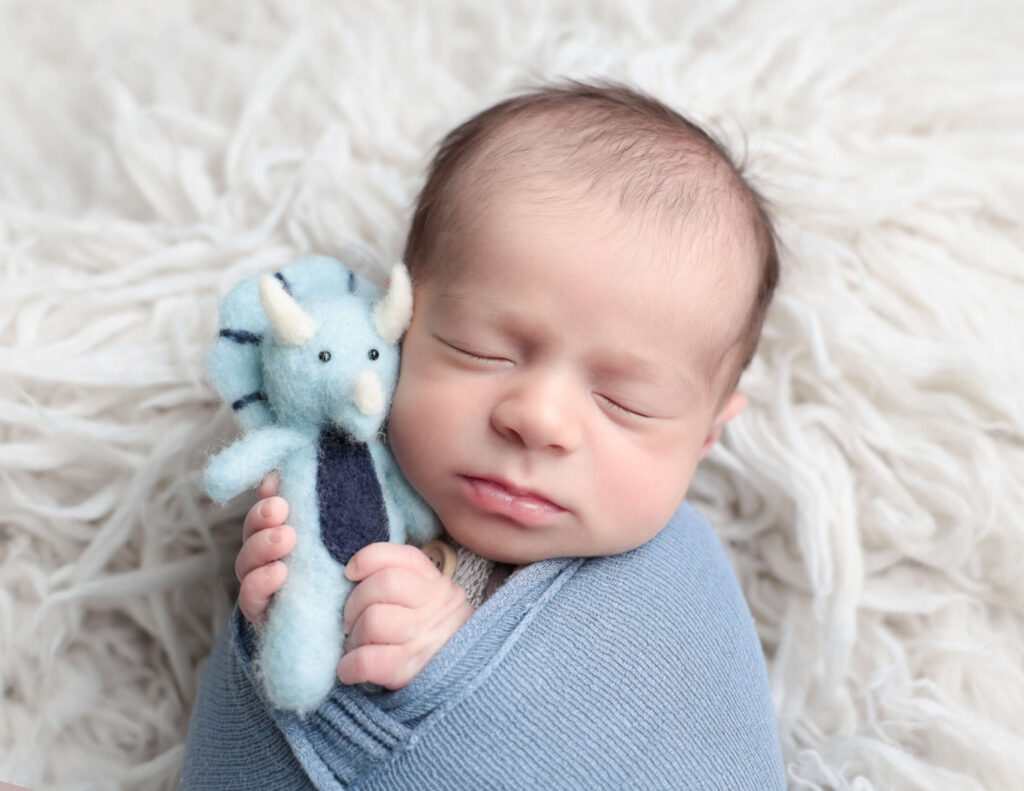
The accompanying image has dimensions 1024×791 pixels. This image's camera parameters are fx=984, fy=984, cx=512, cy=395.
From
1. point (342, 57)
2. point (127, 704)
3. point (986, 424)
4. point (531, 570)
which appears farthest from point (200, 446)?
point (986, 424)

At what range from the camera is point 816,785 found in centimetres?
96

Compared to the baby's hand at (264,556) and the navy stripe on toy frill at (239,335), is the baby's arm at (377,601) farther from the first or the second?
the navy stripe on toy frill at (239,335)

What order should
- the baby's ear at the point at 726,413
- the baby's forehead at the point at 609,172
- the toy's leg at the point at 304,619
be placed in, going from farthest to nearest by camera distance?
the baby's ear at the point at 726,413
the baby's forehead at the point at 609,172
the toy's leg at the point at 304,619

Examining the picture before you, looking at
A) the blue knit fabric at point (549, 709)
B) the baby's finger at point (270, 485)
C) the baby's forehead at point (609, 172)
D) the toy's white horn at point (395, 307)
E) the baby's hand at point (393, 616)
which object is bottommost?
the blue knit fabric at point (549, 709)

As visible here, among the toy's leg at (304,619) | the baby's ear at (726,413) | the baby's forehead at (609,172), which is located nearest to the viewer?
the toy's leg at (304,619)

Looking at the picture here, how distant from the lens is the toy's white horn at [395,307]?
0.84 meters

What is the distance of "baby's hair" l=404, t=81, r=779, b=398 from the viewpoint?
861 mm

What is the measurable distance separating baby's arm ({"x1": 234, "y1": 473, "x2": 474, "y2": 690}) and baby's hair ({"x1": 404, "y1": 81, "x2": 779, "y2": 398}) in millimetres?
262

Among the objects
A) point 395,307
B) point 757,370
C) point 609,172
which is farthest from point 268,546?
point 757,370

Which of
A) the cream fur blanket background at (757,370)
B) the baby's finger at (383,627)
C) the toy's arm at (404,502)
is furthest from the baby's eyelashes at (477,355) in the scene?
the cream fur blanket background at (757,370)

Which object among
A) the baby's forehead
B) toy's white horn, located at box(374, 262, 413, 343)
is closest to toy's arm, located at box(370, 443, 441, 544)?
toy's white horn, located at box(374, 262, 413, 343)

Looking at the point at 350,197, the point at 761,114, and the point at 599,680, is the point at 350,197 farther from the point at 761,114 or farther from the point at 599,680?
the point at 599,680

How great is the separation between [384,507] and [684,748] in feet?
1.04

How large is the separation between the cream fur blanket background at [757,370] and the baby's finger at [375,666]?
0.39 meters
